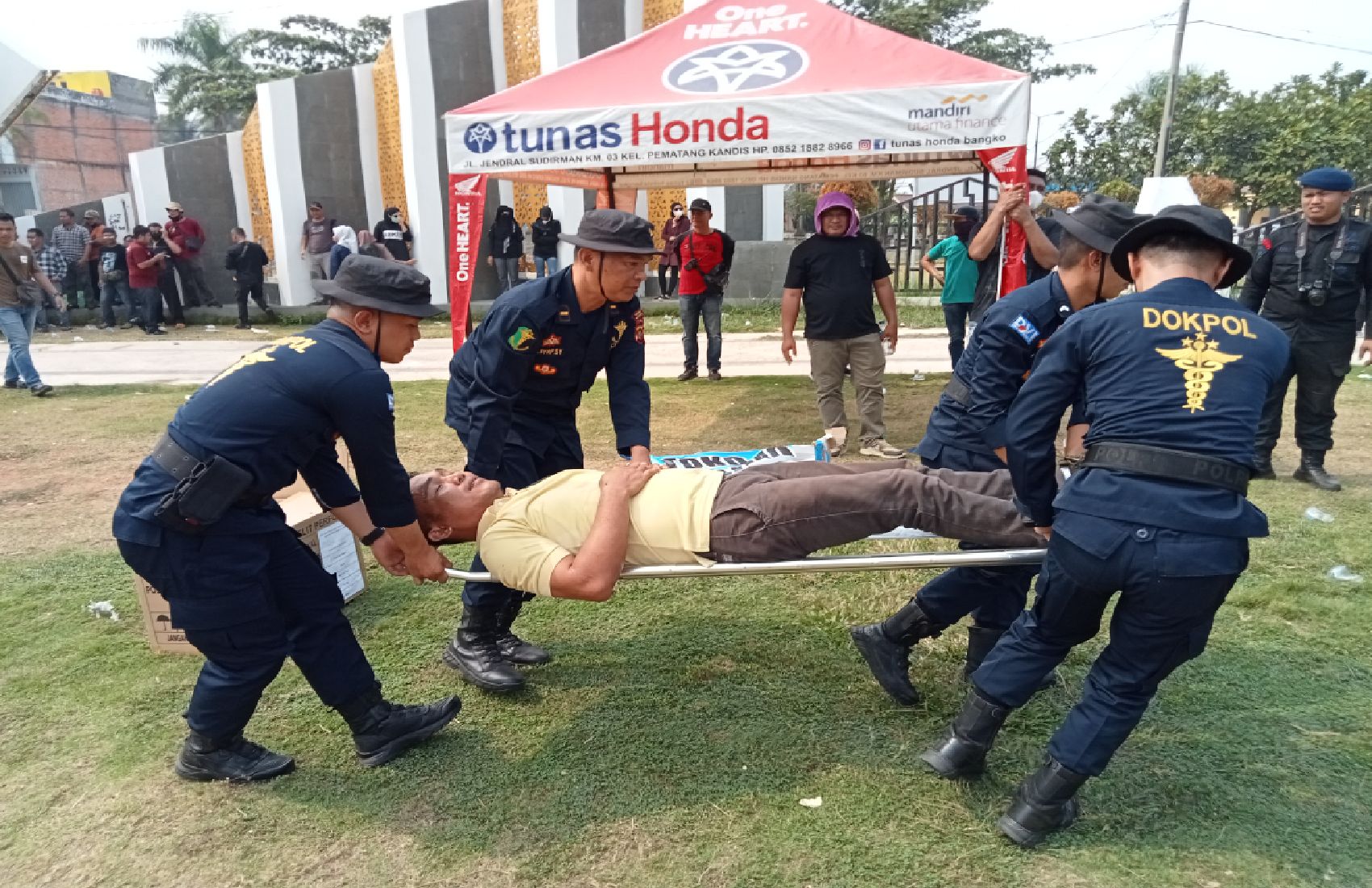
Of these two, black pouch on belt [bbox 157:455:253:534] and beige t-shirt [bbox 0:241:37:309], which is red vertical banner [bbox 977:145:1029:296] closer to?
black pouch on belt [bbox 157:455:253:534]

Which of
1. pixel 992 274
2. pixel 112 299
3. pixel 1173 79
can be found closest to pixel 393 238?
pixel 112 299

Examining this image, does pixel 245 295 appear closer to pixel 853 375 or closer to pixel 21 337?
pixel 21 337

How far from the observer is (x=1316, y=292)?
5.23m

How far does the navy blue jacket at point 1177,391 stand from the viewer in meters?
2.08

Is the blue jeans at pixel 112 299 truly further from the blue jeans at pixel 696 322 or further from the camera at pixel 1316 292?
the camera at pixel 1316 292

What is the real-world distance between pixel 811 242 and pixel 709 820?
472 centimetres

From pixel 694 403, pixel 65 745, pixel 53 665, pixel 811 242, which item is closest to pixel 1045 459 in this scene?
pixel 65 745

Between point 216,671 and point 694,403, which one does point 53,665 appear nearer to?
point 216,671

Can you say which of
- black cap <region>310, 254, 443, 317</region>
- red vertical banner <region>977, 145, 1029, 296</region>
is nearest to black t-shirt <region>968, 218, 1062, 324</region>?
red vertical banner <region>977, 145, 1029, 296</region>

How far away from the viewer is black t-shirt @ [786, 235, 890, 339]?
6.21 m

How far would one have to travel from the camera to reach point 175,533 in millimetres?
2436

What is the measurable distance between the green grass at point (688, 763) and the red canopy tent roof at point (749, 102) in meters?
2.93

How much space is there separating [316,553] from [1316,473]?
5862mm

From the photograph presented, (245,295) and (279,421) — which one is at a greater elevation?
(279,421)
